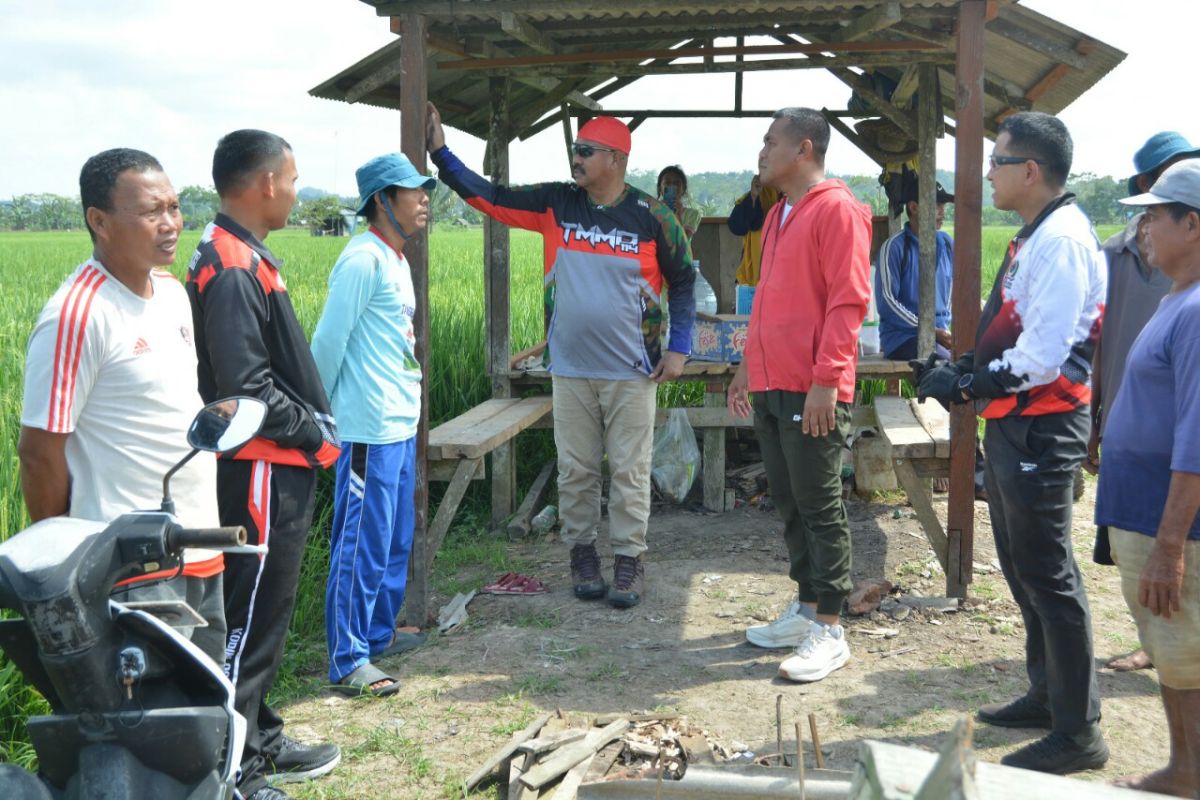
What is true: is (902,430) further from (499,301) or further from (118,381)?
(118,381)

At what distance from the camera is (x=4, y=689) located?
350 centimetres

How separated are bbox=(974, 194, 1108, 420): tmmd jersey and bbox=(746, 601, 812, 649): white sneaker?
4.91ft

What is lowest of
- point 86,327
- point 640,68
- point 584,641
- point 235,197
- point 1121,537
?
point 584,641

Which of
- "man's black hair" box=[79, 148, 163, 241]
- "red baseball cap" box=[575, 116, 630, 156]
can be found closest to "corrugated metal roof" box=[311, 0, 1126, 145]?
"red baseball cap" box=[575, 116, 630, 156]

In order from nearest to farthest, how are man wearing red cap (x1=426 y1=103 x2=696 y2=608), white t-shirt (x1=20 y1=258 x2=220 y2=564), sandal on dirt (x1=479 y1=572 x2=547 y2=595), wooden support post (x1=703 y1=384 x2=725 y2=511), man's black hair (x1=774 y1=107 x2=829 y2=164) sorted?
white t-shirt (x1=20 y1=258 x2=220 y2=564)
man's black hair (x1=774 y1=107 x2=829 y2=164)
man wearing red cap (x1=426 y1=103 x2=696 y2=608)
sandal on dirt (x1=479 y1=572 x2=547 y2=595)
wooden support post (x1=703 y1=384 x2=725 y2=511)

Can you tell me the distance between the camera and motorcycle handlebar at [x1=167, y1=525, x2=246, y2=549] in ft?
6.36

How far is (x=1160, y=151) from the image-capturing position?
14.3 feet

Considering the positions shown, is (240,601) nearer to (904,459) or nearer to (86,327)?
(86,327)

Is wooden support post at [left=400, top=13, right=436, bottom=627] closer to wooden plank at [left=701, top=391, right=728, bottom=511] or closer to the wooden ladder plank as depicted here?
the wooden ladder plank

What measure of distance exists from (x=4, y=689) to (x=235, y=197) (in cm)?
172

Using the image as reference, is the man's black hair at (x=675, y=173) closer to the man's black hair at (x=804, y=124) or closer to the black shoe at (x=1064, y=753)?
the man's black hair at (x=804, y=124)

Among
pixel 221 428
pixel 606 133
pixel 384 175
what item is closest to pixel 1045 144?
pixel 606 133

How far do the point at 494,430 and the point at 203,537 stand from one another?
388 centimetres

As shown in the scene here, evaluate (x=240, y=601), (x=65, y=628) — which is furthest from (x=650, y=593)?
(x=65, y=628)
